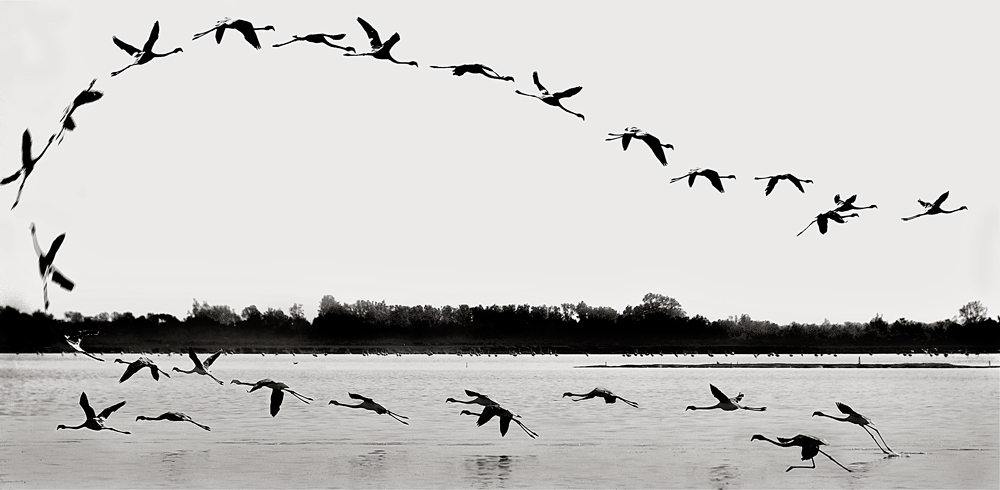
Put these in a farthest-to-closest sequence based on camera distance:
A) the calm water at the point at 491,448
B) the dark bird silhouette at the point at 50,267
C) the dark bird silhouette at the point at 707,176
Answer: the calm water at the point at 491,448 → the dark bird silhouette at the point at 707,176 → the dark bird silhouette at the point at 50,267

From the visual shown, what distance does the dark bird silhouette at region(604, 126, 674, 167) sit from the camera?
6.41 metres

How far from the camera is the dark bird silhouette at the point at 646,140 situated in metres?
6.41

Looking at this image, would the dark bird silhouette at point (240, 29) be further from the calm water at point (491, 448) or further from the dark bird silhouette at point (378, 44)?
the calm water at point (491, 448)

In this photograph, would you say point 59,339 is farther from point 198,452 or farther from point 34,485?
point 198,452

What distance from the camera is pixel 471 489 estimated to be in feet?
59.9

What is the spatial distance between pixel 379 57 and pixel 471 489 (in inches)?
504

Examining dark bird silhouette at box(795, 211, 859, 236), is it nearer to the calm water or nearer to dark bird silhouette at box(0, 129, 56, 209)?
dark bird silhouette at box(0, 129, 56, 209)

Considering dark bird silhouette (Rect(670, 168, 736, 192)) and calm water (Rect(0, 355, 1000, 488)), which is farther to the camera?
calm water (Rect(0, 355, 1000, 488))

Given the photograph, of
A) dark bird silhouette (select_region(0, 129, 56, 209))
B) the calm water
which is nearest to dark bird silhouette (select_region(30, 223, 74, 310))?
dark bird silhouette (select_region(0, 129, 56, 209))

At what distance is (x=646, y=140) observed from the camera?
21.9 ft

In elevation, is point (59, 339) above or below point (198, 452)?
above

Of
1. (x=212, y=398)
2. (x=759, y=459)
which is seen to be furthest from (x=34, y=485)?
(x=212, y=398)

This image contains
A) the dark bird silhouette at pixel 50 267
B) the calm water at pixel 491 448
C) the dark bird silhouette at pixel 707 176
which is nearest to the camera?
the dark bird silhouette at pixel 50 267

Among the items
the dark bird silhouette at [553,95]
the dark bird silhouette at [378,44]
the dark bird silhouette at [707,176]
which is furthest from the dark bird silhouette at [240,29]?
the dark bird silhouette at [707,176]
